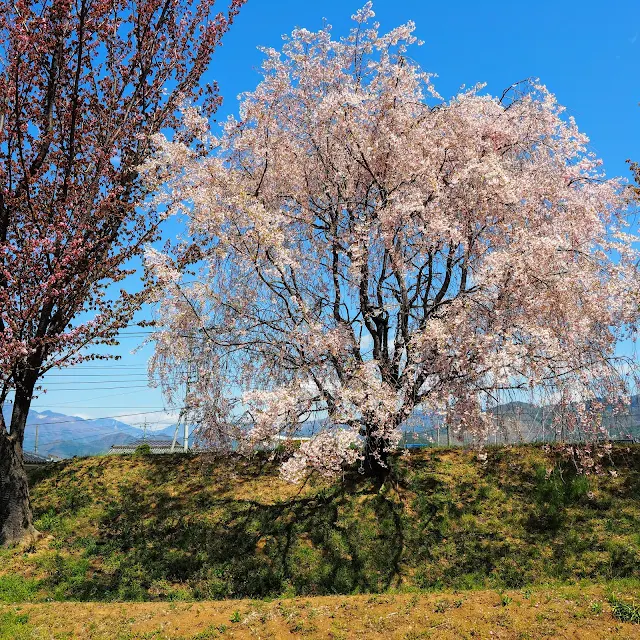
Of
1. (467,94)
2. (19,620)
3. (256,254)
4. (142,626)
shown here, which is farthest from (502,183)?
(19,620)

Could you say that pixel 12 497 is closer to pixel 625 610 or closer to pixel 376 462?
pixel 376 462

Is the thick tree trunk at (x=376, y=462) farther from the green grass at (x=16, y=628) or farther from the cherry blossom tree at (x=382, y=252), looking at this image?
the green grass at (x=16, y=628)

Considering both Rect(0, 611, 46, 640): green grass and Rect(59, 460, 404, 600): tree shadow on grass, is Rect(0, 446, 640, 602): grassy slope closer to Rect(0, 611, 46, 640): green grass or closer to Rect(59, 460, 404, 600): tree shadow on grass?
Rect(59, 460, 404, 600): tree shadow on grass

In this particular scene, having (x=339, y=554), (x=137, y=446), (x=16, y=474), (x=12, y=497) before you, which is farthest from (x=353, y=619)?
(x=137, y=446)

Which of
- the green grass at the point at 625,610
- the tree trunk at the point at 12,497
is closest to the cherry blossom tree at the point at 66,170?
the tree trunk at the point at 12,497

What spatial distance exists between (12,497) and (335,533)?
29.3 feet

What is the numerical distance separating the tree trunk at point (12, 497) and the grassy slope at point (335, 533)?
0.58 meters

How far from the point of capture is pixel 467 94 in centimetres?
1477

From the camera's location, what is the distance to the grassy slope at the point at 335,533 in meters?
12.1

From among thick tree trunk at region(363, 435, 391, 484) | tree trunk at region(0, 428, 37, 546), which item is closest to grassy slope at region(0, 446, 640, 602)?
thick tree trunk at region(363, 435, 391, 484)

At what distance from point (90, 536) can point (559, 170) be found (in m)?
16.0

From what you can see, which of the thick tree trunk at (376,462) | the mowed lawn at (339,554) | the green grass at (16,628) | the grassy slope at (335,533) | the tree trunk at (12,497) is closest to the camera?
the mowed lawn at (339,554)

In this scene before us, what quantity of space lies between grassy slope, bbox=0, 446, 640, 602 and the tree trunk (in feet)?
1.91

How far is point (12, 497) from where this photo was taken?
14.9 metres
